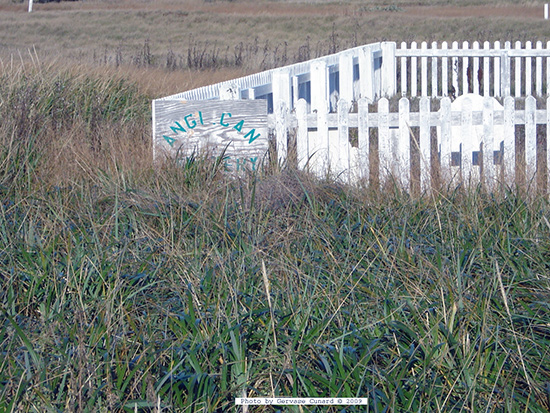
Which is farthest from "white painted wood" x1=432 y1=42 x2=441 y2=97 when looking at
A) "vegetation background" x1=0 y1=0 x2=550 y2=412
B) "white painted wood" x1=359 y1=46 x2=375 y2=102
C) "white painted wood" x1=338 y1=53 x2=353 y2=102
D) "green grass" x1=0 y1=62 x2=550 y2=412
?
"green grass" x1=0 y1=62 x2=550 y2=412

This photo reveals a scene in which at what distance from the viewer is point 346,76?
28.9 feet

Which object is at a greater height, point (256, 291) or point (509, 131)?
point (509, 131)

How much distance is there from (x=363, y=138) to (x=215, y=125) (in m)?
1.19

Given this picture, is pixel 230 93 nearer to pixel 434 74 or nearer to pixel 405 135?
pixel 405 135

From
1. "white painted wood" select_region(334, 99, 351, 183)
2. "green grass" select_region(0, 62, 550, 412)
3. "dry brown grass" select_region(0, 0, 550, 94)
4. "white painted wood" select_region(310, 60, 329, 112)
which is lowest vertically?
"green grass" select_region(0, 62, 550, 412)

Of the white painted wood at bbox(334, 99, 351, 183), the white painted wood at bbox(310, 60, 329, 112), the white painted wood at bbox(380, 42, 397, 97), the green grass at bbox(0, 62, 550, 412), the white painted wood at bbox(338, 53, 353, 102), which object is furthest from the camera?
the white painted wood at bbox(380, 42, 397, 97)

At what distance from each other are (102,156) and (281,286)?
269cm

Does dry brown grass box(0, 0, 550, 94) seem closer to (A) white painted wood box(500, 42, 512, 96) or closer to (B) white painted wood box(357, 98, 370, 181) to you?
(A) white painted wood box(500, 42, 512, 96)

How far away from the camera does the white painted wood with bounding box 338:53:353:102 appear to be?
8.70 meters

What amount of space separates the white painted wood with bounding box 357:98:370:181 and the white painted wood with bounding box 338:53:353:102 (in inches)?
151

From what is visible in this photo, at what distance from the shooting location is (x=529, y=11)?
37.3 metres

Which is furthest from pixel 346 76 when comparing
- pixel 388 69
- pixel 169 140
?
pixel 169 140

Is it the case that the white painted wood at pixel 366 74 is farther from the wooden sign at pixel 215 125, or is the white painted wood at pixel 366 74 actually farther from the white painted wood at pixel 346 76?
the wooden sign at pixel 215 125

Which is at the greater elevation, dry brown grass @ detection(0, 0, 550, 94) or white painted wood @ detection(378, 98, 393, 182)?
dry brown grass @ detection(0, 0, 550, 94)
